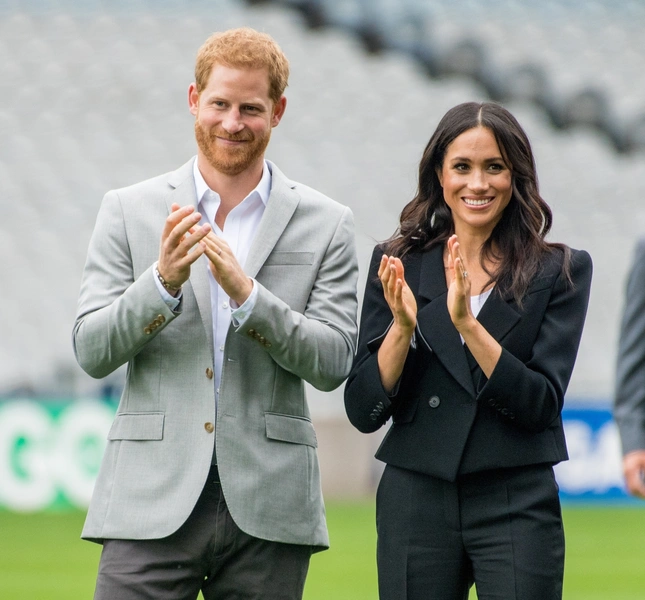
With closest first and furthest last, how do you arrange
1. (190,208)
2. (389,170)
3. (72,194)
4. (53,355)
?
(190,208), (53,355), (72,194), (389,170)

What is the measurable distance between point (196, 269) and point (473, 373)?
71 centimetres

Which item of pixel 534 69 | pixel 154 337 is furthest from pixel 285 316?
pixel 534 69

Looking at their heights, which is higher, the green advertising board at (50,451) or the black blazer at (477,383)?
the green advertising board at (50,451)

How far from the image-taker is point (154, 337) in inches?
114

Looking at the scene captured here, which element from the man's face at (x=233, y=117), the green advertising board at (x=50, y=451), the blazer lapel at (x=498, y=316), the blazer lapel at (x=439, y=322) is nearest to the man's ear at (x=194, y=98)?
the man's face at (x=233, y=117)

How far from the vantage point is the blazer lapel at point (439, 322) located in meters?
2.84

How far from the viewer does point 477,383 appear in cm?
285

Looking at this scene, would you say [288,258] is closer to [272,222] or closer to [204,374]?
[272,222]

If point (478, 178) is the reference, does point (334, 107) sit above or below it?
above

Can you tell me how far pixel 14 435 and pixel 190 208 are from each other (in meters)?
7.06

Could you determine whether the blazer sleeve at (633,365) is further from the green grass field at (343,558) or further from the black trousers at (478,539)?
the green grass field at (343,558)

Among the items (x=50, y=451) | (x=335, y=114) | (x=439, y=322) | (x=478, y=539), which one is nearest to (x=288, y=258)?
(x=439, y=322)

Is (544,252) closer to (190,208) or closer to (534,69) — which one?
(190,208)

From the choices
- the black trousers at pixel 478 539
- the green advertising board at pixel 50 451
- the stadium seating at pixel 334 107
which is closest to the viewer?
the black trousers at pixel 478 539
